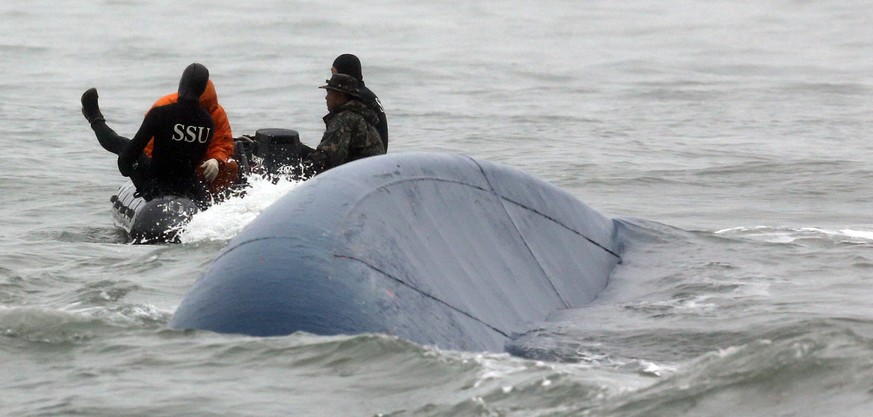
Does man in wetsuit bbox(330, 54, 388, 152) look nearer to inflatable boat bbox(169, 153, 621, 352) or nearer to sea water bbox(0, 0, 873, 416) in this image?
sea water bbox(0, 0, 873, 416)

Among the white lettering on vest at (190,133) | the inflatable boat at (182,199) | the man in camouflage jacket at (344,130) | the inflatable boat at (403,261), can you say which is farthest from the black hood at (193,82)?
the inflatable boat at (403,261)

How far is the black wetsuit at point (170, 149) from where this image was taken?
11.1 meters

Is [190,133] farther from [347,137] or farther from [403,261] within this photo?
[403,261]

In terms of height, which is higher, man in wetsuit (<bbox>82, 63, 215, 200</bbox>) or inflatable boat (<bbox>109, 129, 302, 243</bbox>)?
man in wetsuit (<bbox>82, 63, 215, 200</bbox>)

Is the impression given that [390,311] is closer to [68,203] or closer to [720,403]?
[720,403]

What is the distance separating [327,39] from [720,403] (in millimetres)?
29449

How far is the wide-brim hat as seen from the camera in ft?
38.9

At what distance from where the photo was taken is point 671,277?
8781 mm

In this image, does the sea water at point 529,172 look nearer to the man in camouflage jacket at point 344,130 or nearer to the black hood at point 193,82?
the man in camouflage jacket at point 344,130

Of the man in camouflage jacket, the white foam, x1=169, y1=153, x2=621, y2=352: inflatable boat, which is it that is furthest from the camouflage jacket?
x1=169, y1=153, x2=621, y2=352: inflatable boat

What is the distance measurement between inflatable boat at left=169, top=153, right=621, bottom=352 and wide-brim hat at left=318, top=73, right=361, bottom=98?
147 inches

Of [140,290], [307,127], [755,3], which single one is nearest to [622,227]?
[140,290]

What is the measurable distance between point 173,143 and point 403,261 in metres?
5.23

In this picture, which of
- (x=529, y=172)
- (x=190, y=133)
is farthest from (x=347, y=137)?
(x=529, y=172)
